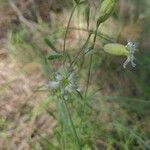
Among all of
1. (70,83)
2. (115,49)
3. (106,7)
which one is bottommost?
(70,83)

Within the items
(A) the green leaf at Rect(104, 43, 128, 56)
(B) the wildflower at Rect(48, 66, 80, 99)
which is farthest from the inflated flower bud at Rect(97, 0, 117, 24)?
(B) the wildflower at Rect(48, 66, 80, 99)

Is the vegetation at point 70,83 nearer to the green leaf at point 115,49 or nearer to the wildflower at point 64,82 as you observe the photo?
the wildflower at point 64,82

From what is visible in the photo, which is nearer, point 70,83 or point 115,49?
point 115,49

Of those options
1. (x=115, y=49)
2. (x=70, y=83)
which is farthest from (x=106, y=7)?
(x=70, y=83)

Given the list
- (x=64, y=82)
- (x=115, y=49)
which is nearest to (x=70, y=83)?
(x=64, y=82)

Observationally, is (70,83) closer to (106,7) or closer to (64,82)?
(64,82)

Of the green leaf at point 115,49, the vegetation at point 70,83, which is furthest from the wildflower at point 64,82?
the green leaf at point 115,49

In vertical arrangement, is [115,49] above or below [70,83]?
above

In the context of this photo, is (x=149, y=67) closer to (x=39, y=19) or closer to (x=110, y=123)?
(x=110, y=123)

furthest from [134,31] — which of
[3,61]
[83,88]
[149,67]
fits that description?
[3,61]
